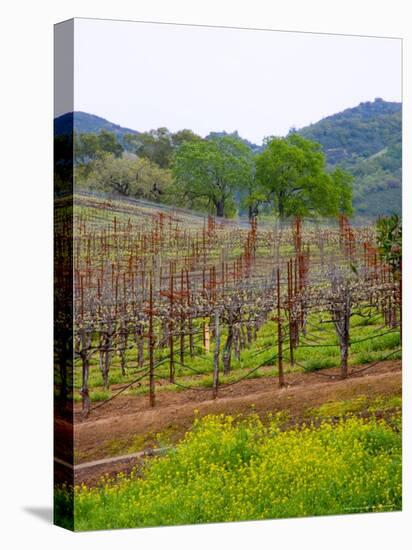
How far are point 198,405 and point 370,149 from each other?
128 inches

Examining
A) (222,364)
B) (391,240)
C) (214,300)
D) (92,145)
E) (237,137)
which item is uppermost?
(237,137)

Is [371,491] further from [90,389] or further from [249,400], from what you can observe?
[90,389]

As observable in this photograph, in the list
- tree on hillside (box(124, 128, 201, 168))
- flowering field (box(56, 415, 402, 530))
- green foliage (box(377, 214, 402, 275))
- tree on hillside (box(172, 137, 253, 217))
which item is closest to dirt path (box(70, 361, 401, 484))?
flowering field (box(56, 415, 402, 530))

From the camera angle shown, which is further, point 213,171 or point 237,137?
point 213,171

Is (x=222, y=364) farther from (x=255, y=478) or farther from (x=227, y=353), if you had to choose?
(x=255, y=478)

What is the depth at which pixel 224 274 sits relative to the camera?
14.4 metres

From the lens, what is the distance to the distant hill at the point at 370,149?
15258 millimetres

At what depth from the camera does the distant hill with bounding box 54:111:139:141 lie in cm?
1358

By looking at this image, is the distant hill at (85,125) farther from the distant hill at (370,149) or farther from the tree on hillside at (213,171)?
the distant hill at (370,149)

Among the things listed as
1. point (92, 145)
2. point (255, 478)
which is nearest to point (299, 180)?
point (92, 145)

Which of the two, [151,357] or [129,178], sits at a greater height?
[129,178]

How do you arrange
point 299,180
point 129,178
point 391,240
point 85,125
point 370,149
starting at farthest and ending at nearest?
point 370,149
point 391,240
point 299,180
point 129,178
point 85,125

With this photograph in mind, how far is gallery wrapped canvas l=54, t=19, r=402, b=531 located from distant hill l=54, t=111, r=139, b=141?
16mm

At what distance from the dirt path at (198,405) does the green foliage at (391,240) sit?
986 millimetres
